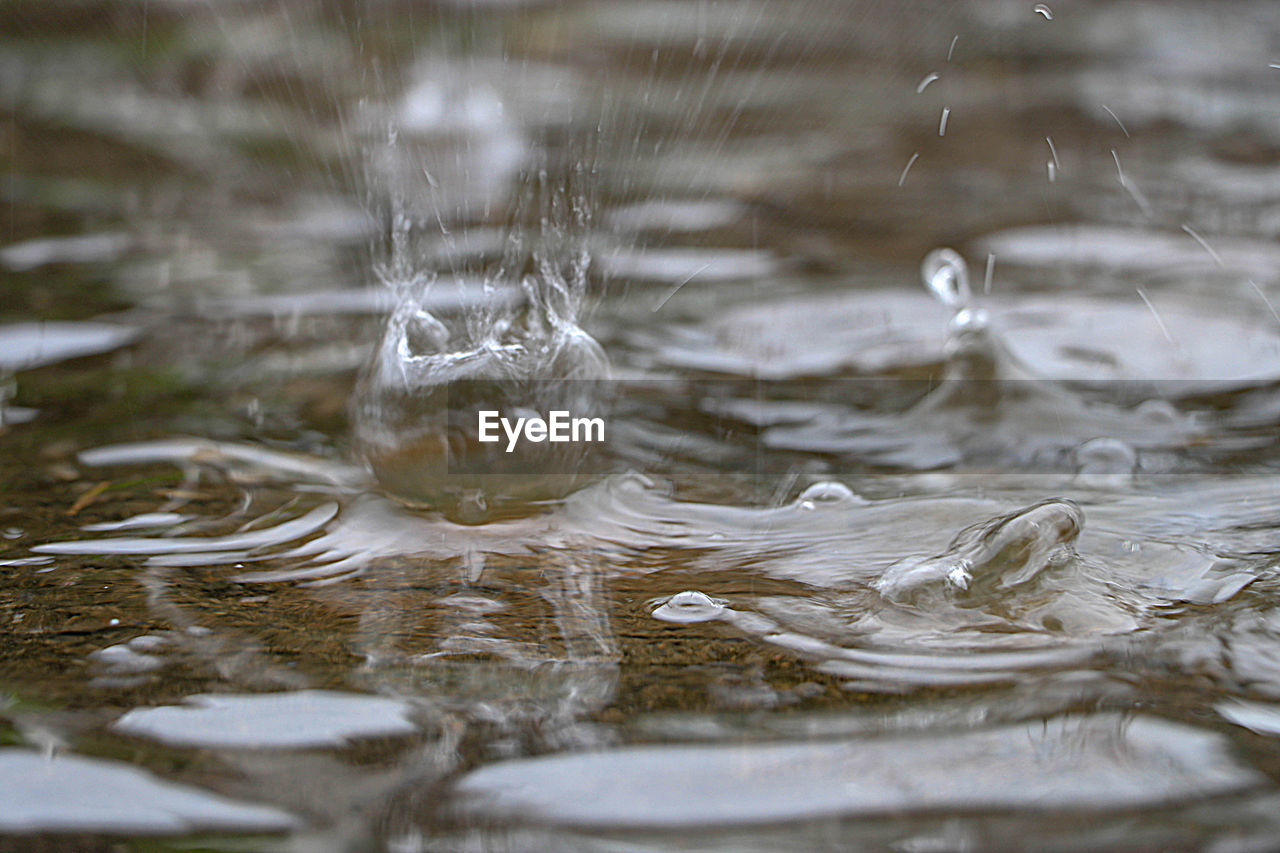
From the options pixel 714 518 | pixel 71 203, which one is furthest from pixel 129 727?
pixel 71 203

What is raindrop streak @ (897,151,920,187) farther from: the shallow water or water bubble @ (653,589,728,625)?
water bubble @ (653,589,728,625)

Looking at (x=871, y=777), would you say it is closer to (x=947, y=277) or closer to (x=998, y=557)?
(x=998, y=557)

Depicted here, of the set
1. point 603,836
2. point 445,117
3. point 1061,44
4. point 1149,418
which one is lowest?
point 603,836

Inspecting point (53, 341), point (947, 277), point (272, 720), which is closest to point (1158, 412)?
point (947, 277)

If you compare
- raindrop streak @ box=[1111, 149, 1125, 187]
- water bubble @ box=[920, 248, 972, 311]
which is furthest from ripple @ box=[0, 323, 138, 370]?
raindrop streak @ box=[1111, 149, 1125, 187]

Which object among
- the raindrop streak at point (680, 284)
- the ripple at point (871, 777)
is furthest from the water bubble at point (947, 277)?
the ripple at point (871, 777)

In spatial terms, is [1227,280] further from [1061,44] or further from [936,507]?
[1061,44]

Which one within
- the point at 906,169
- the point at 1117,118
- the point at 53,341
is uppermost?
the point at 1117,118
